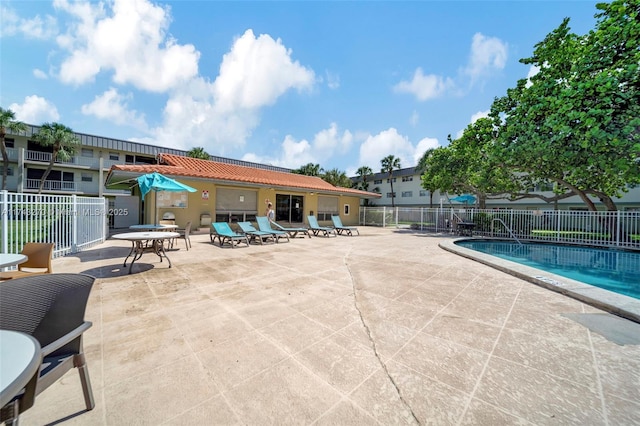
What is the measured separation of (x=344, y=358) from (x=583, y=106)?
580 inches

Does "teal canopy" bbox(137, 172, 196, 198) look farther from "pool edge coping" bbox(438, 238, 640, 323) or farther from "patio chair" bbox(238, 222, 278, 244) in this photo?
"pool edge coping" bbox(438, 238, 640, 323)

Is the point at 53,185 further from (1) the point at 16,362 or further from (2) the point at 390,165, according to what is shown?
(2) the point at 390,165

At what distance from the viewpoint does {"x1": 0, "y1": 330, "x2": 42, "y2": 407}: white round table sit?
953 mm

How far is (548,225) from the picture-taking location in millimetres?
14109

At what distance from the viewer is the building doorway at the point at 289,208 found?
56.8 feet

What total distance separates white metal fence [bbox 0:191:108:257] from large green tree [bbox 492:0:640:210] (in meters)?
18.0

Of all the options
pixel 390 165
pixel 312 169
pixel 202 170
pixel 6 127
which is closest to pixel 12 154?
pixel 6 127

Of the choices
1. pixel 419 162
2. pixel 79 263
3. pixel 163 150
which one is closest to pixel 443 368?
pixel 79 263

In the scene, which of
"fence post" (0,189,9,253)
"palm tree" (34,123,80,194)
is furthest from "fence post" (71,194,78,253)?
"palm tree" (34,123,80,194)

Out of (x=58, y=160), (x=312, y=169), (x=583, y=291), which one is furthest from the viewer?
(x=312, y=169)

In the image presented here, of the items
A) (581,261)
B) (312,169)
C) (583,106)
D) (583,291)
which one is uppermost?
(312,169)

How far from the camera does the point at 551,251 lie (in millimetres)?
11781

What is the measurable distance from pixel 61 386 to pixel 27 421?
0.40 meters

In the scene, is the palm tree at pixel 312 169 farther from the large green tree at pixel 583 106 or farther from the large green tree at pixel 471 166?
the large green tree at pixel 583 106
